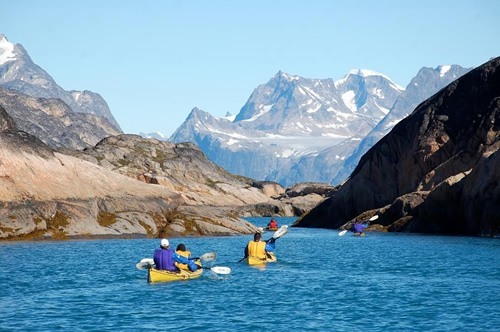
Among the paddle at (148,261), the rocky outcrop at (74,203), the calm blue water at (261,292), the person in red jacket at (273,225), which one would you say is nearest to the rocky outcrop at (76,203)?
the rocky outcrop at (74,203)

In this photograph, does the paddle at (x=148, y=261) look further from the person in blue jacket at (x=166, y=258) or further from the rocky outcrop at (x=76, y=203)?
the rocky outcrop at (x=76, y=203)

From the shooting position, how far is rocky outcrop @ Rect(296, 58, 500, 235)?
8731 cm

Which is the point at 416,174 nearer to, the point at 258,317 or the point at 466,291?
the point at 466,291

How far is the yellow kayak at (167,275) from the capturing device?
153 ft

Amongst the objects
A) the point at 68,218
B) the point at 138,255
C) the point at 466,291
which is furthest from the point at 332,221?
the point at 466,291

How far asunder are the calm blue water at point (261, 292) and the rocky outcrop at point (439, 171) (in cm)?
1953

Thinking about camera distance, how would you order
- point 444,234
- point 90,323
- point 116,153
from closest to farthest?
point 90,323, point 444,234, point 116,153

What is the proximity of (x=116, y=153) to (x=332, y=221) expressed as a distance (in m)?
66.0

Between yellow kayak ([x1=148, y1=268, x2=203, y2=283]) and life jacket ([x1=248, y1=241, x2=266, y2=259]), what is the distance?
8.69 m

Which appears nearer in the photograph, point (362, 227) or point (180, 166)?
point (362, 227)

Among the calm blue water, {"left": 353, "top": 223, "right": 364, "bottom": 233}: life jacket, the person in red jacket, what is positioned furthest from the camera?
the person in red jacket

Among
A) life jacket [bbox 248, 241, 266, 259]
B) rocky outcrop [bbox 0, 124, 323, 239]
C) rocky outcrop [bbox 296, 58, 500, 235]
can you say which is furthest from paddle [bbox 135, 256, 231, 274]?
rocky outcrop [bbox 296, 58, 500, 235]

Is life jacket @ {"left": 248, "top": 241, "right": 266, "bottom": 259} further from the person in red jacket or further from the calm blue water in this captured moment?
the person in red jacket

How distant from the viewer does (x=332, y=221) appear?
421ft
